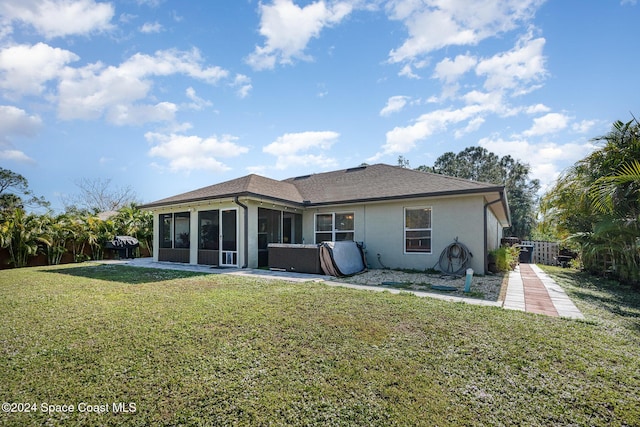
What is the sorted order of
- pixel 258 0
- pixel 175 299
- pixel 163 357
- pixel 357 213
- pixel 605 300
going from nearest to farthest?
1. pixel 163 357
2. pixel 175 299
3. pixel 605 300
4. pixel 258 0
5. pixel 357 213

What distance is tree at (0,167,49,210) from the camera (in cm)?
2522

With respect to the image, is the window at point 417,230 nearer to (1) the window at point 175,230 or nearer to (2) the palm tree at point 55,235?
(1) the window at point 175,230

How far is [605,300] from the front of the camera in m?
6.01

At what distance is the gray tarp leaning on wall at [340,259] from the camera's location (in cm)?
882

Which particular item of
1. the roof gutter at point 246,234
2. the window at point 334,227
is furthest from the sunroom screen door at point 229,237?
the window at point 334,227

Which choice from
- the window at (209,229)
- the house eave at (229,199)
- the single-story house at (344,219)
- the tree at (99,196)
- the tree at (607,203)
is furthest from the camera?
the tree at (99,196)

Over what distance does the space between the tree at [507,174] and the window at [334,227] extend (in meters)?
26.0

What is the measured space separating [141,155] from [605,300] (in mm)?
22486

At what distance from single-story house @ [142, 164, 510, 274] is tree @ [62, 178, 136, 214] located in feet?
79.5

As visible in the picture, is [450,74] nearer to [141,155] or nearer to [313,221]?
[313,221]

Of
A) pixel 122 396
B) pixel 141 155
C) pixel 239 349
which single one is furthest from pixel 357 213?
pixel 141 155

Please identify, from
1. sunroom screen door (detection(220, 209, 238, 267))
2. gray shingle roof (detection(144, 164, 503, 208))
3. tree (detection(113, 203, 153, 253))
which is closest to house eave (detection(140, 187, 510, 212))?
gray shingle roof (detection(144, 164, 503, 208))

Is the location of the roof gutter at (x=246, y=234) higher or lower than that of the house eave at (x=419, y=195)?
lower

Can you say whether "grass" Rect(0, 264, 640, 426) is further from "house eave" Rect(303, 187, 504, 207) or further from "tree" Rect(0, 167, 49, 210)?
"tree" Rect(0, 167, 49, 210)
